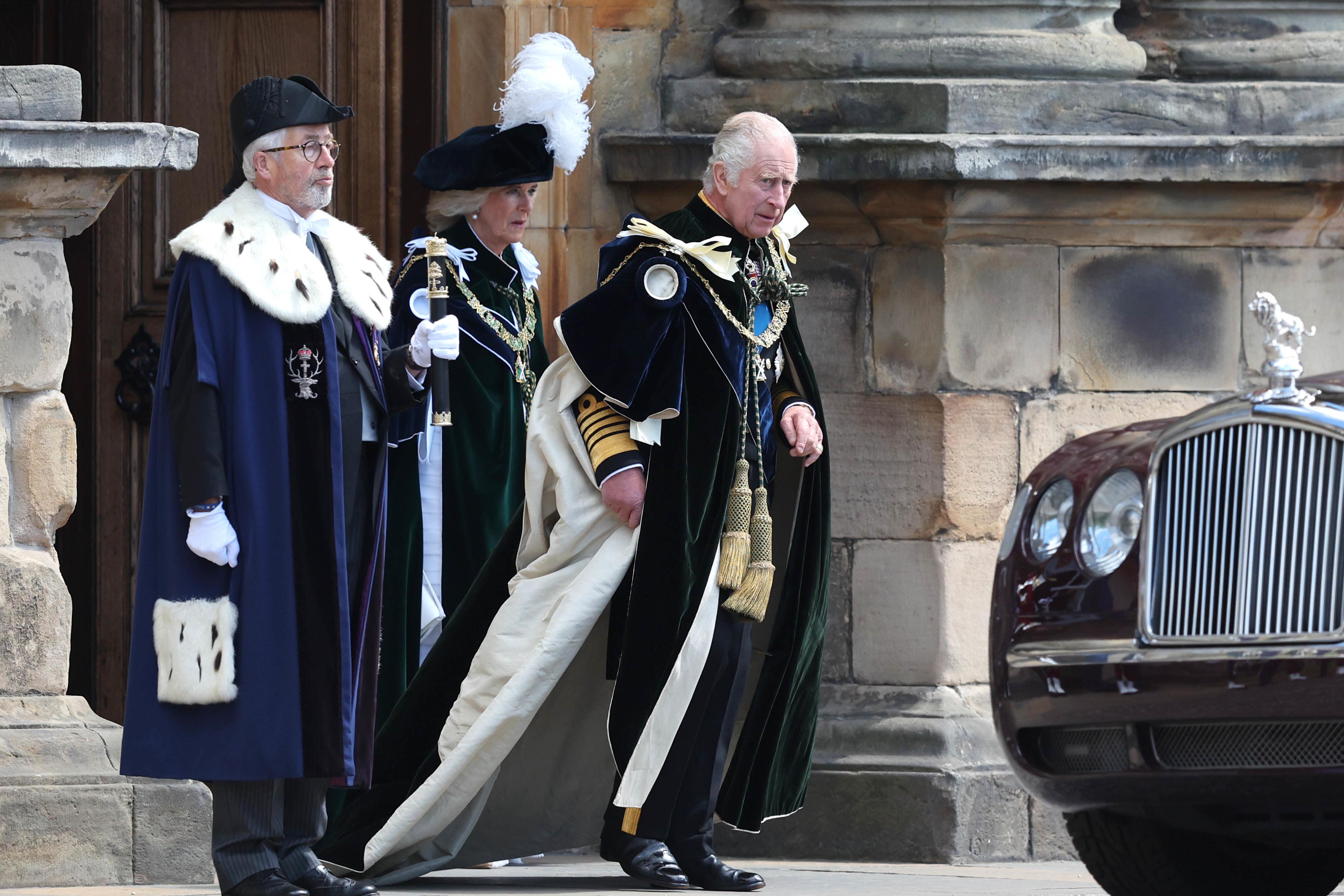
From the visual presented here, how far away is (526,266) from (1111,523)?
108 inches

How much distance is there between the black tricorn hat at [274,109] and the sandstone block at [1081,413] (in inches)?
93.0

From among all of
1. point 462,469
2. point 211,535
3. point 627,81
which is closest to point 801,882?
point 462,469

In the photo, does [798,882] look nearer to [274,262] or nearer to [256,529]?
[256,529]

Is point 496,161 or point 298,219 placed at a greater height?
point 496,161

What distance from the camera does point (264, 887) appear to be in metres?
5.23

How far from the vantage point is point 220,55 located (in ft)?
25.0

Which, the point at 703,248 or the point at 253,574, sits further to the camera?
the point at 703,248

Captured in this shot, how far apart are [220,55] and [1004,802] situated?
11.0ft

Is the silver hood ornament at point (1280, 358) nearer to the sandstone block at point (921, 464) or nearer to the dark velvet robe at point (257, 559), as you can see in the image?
the dark velvet robe at point (257, 559)

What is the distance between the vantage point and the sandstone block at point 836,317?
697 cm

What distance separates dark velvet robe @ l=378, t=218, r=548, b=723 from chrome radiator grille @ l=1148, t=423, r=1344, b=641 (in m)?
2.61

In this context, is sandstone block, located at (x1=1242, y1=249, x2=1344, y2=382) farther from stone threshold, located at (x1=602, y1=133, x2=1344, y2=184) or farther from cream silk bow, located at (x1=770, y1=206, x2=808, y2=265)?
cream silk bow, located at (x1=770, y1=206, x2=808, y2=265)

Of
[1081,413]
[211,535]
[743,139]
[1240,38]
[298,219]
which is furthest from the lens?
[1240,38]

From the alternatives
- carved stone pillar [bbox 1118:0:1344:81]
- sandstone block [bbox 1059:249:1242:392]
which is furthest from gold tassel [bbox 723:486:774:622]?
carved stone pillar [bbox 1118:0:1344:81]
